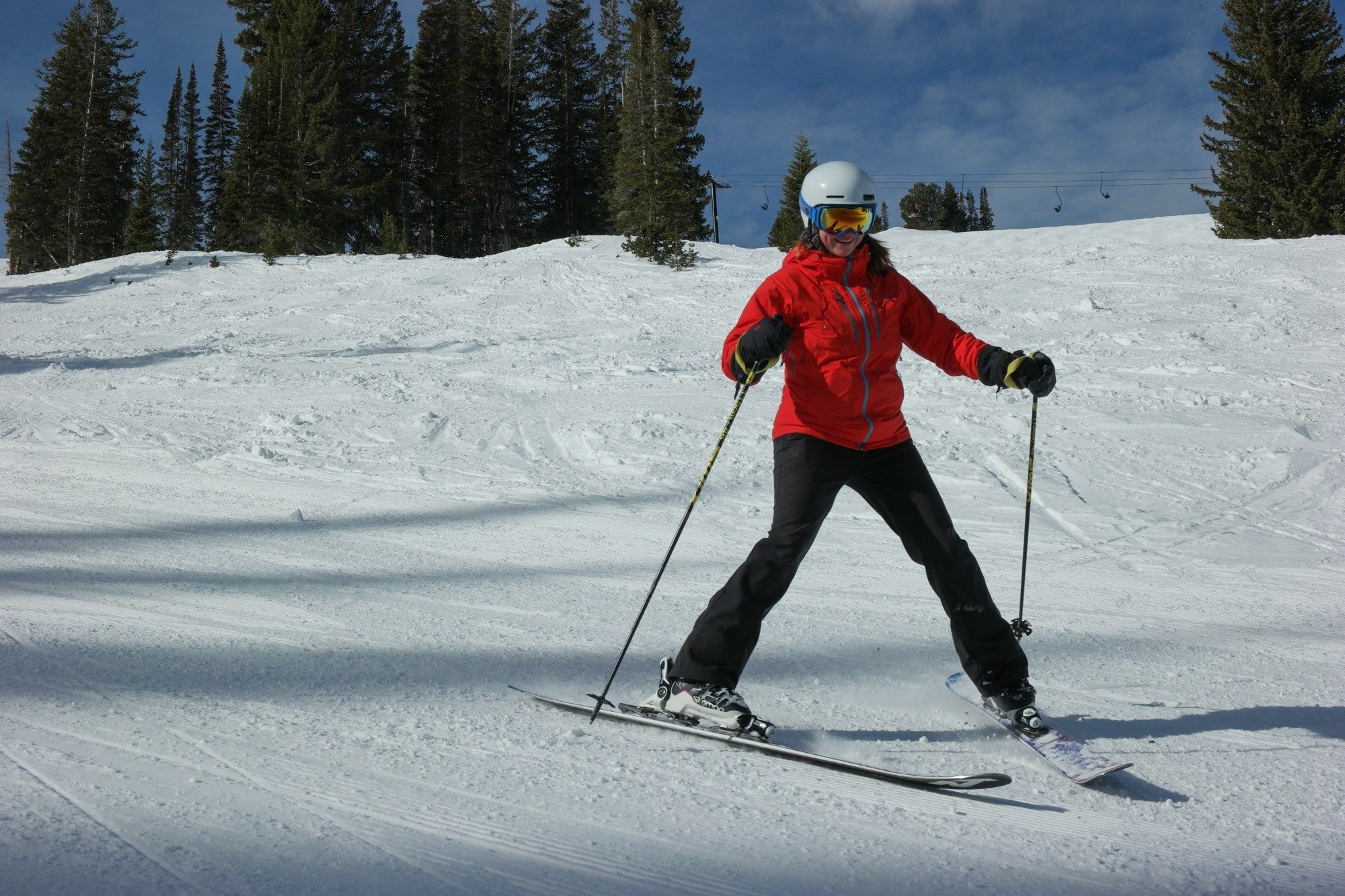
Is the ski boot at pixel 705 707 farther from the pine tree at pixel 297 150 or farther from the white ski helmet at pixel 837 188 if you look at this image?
the pine tree at pixel 297 150

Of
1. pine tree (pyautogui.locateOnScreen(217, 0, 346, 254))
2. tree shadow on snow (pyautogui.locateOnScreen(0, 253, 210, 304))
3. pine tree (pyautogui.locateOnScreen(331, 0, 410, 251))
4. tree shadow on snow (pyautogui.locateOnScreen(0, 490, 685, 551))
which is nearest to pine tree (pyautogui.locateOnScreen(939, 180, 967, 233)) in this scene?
pine tree (pyautogui.locateOnScreen(331, 0, 410, 251))

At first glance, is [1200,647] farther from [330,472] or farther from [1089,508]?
[330,472]

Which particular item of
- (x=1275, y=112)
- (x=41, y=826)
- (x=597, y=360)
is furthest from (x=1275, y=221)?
(x=41, y=826)

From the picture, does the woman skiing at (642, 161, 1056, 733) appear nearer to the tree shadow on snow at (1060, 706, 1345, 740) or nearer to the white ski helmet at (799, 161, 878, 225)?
the white ski helmet at (799, 161, 878, 225)

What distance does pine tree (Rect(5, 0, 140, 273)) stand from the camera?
117ft

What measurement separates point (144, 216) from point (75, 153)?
3.49 m

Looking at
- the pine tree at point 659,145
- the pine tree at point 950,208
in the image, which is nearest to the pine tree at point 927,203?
the pine tree at point 950,208

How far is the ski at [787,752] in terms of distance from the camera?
2189 millimetres

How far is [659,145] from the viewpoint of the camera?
22.8m

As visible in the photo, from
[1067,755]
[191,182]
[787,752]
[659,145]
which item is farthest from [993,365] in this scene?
[191,182]

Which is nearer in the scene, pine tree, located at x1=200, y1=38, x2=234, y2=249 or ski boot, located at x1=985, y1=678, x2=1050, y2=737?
ski boot, located at x1=985, y1=678, x2=1050, y2=737

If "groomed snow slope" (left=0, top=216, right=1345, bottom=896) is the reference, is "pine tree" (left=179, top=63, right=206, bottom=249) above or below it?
above

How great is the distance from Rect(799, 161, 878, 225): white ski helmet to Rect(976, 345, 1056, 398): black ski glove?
2.25 feet

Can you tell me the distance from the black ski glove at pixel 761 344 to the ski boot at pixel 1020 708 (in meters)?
1.35
